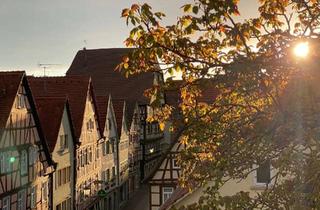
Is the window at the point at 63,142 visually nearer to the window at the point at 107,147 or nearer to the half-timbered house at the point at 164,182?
the half-timbered house at the point at 164,182

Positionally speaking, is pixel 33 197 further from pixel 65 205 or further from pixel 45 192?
pixel 65 205

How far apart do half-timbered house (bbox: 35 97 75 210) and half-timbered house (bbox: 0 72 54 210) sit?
151 centimetres

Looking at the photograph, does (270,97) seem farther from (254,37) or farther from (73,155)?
(73,155)

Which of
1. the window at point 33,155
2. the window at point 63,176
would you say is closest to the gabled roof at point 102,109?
the window at point 63,176

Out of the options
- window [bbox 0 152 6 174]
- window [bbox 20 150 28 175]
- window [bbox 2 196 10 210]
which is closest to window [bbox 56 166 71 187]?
window [bbox 20 150 28 175]

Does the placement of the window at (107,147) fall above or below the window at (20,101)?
below

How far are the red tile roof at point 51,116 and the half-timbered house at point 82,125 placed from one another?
288cm

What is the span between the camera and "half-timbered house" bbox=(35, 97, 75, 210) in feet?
81.9

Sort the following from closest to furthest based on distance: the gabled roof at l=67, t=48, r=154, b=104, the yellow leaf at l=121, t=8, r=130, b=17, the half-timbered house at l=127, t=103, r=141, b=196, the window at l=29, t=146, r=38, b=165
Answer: the yellow leaf at l=121, t=8, r=130, b=17 → the window at l=29, t=146, r=38, b=165 → the half-timbered house at l=127, t=103, r=141, b=196 → the gabled roof at l=67, t=48, r=154, b=104

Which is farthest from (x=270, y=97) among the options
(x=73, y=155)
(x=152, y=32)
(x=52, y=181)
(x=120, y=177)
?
(x=120, y=177)

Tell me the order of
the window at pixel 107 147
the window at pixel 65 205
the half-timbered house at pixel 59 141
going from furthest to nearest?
the window at pixel 107 147
the window at pixel 65 205
the half-timbered house at pixel 59 141

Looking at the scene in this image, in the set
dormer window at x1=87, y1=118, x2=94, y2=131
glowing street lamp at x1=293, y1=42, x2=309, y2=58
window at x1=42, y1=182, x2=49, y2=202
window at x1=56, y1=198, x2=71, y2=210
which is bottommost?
window at x1=56, y1=198, x2=71, y2=210

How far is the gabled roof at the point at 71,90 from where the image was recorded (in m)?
29.7

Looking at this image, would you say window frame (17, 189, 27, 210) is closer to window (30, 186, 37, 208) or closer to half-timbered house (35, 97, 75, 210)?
window (30, 186, 37, 208)
